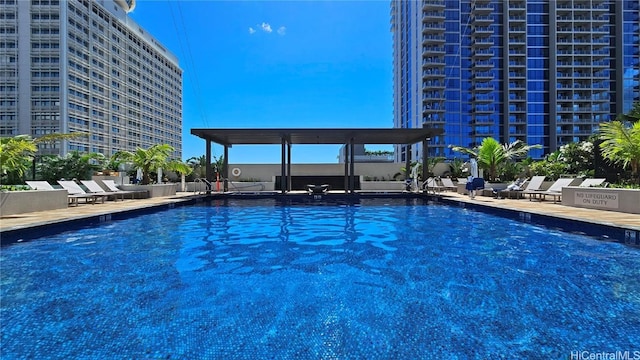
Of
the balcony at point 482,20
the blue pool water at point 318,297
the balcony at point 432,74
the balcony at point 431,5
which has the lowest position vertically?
the blue pool water at point 318,297

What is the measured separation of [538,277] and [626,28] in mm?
83268

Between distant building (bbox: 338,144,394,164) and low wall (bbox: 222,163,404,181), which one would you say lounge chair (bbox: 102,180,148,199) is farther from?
distant building (bbox: 338,144,394,164)

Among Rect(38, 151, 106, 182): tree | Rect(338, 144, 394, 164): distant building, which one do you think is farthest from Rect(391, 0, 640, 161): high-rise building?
Rect(38, 151, 106, 182): tree

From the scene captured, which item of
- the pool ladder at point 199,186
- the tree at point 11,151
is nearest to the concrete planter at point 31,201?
the tree at point 11,151

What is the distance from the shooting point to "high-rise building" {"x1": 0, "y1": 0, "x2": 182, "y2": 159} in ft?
200

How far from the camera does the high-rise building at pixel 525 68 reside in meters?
60.6

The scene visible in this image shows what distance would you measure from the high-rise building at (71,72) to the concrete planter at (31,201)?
62656 mm

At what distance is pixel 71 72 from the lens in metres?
63.4

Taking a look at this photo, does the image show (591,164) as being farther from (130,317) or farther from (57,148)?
(57,148)

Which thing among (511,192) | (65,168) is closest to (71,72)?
(65,168)

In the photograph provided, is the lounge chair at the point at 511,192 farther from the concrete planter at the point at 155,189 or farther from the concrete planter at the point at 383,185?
the concrete planter at the point at 155,189

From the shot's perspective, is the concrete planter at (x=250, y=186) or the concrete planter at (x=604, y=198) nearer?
the concrete planter at (x=604, y=198)

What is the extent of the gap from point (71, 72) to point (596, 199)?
7911 centimetres

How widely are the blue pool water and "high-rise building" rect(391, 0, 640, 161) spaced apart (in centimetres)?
5796
